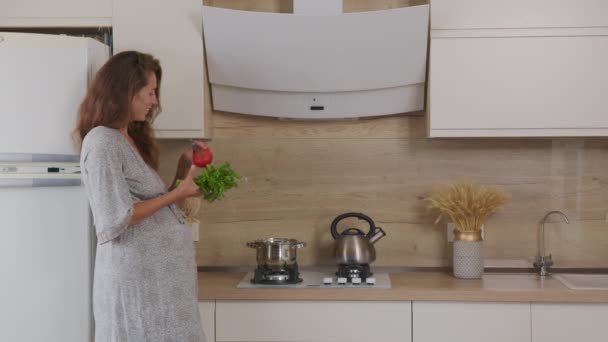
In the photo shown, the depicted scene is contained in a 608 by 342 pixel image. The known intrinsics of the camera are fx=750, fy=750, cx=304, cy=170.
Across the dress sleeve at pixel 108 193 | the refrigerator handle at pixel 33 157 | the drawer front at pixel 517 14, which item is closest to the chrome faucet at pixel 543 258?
the drawer front at pixel 517 14

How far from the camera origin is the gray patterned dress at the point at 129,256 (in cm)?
213

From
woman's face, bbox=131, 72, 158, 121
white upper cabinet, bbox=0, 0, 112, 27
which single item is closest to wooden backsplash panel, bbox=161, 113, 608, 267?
white upper cabinet, bbox=0, 0, 112, 27

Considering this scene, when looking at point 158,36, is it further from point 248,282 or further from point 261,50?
point 248,282

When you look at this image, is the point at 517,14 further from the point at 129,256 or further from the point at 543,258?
the point at 129,256

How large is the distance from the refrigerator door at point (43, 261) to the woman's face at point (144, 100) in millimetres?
417

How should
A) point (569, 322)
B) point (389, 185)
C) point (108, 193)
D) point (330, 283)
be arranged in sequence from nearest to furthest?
1. point (108, 193)
2. point (569, 322)
3. point (330, 283)
4. point (389, 185)

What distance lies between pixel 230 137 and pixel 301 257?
0.61m

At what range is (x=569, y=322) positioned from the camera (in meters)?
2.68

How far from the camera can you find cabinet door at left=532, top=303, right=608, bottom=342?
8.76ft

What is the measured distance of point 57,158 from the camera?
2.55 metres

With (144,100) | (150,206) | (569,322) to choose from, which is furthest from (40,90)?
(569,322)

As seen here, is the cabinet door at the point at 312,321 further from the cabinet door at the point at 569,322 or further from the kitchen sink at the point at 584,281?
the kitchen sink at the point at 584,281

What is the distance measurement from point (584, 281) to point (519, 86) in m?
0.82

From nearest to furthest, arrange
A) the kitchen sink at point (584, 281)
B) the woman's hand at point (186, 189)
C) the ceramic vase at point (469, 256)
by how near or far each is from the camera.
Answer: the woman's hand at point (186, 189) → the kitchen sink at point (584, 281) → the ceramic vase at point (469, 256)
